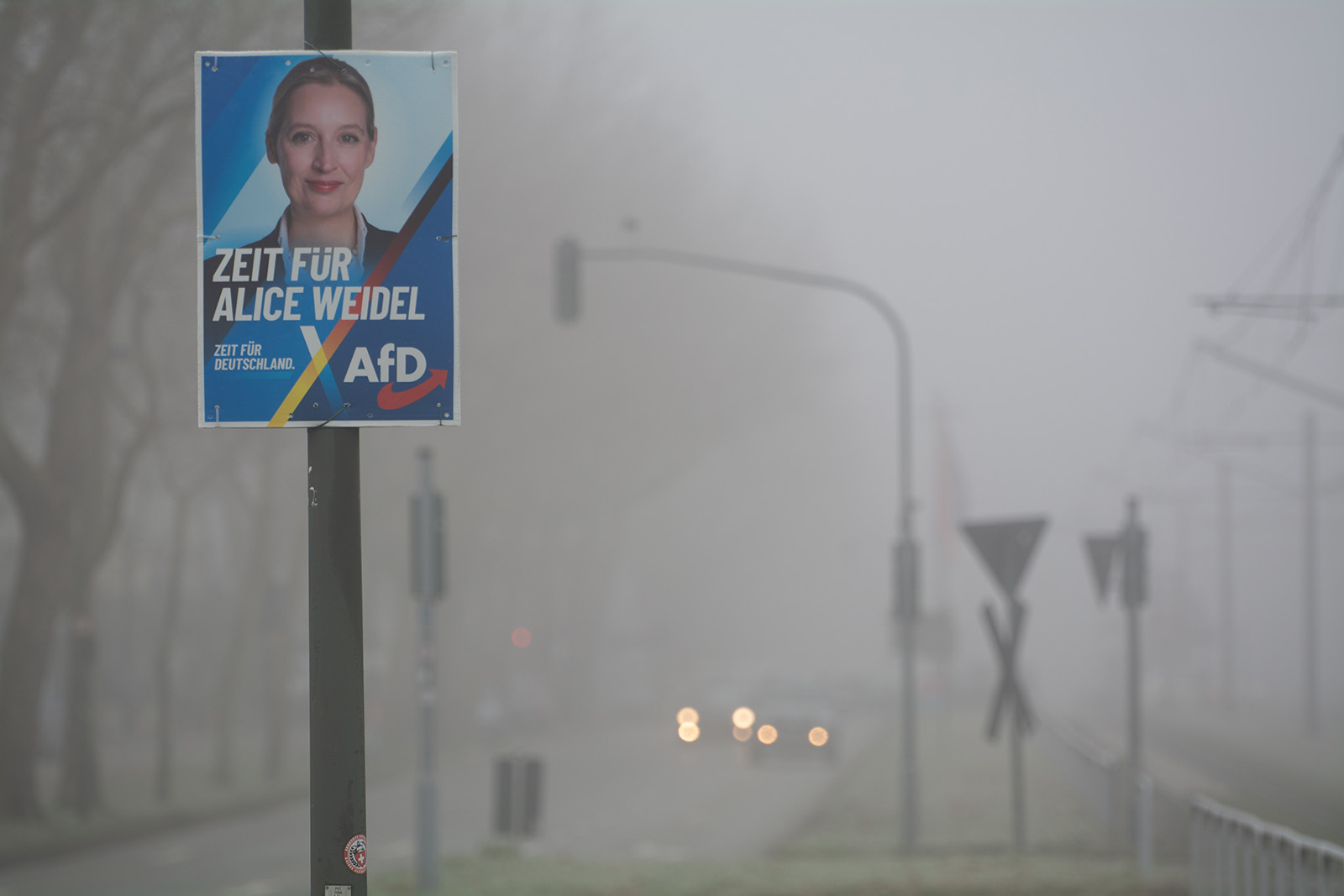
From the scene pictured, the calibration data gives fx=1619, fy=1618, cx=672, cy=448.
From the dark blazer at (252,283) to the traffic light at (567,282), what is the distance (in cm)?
1525

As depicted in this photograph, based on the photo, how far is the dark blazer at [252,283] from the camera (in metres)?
5.00

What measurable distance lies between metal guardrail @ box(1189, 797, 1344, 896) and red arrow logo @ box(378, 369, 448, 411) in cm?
528

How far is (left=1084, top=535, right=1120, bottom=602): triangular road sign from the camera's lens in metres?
17.1

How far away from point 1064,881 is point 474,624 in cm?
3567

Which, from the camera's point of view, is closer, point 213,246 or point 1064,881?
point 213,246

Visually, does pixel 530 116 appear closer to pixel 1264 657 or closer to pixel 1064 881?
pixel 1064 881

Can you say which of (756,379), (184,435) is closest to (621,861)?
(184,435)

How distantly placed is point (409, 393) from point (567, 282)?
15.6m

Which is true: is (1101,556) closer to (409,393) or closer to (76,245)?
(409,393)

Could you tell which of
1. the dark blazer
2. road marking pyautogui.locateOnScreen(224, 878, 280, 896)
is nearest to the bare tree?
road marking pyautogui.locateOnScreen(224, 878, 280, 896)

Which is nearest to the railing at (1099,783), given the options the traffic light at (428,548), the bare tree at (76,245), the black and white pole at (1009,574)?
the black and white pole at (1009,574)

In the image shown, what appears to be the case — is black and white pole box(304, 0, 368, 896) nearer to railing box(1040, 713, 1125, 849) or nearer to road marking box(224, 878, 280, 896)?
road marking box(224, 878, 280, 896)

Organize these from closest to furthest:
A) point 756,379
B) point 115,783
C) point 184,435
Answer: point 115,783
point 184,435
point 756,379

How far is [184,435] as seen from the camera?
34031 millimetres
